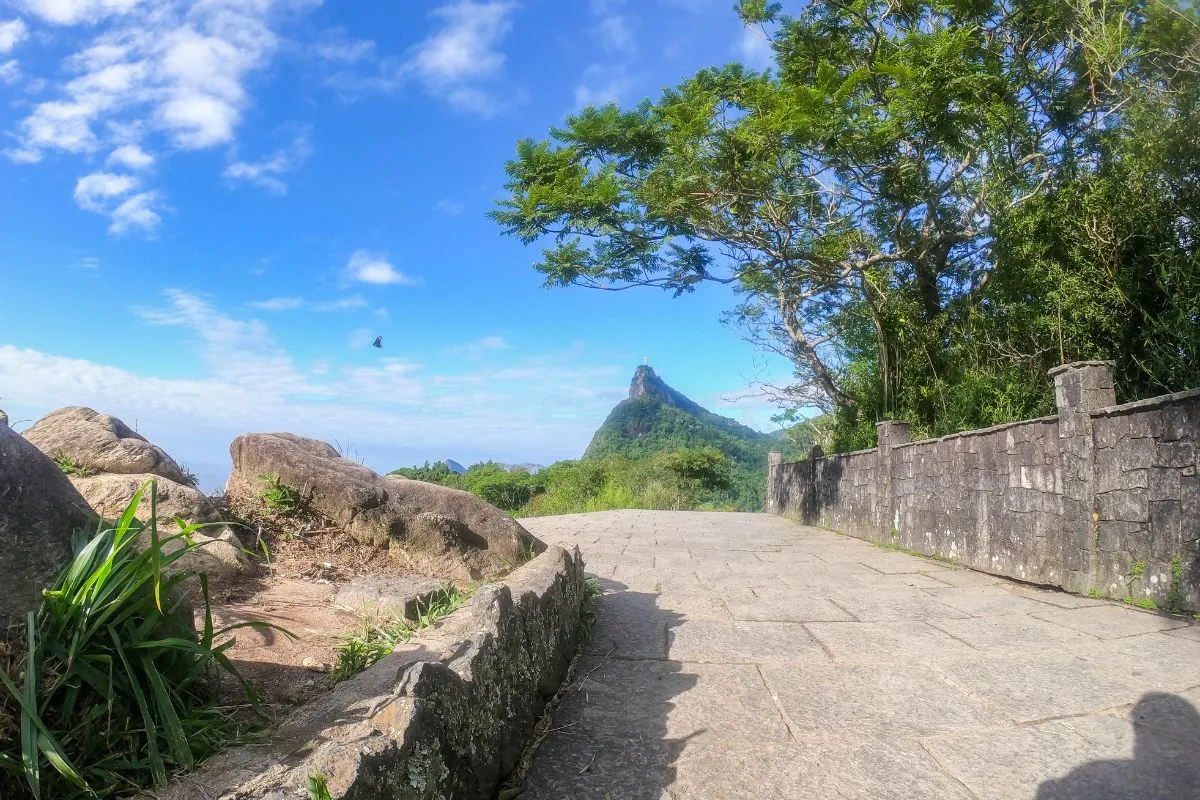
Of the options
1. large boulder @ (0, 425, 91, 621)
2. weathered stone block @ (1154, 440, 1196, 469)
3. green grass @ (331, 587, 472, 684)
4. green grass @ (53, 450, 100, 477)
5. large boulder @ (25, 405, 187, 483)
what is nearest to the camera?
large boulder @ (0, 425, 91, 621)

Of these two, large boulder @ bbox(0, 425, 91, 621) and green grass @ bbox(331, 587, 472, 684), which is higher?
large boulder @ bbox(0, 425, 91, 621)

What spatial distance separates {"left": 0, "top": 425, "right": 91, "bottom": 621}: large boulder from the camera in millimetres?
1638

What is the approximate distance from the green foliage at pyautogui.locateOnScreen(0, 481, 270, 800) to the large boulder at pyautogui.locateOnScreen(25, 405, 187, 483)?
2.17 metres

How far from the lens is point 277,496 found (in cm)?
402

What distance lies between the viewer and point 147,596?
1.76m

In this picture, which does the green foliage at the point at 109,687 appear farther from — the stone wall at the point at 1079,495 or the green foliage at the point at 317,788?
the stone wall at the point at 1079,495

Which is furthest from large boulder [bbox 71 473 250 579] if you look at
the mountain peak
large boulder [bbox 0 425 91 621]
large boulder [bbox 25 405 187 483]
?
the mountain peak

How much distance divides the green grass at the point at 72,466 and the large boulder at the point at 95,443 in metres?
0.01

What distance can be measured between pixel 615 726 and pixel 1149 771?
1814mm

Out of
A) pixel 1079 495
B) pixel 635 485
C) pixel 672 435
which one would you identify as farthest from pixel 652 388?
pixel 1079 495

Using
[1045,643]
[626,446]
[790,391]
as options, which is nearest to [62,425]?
[1045,643]

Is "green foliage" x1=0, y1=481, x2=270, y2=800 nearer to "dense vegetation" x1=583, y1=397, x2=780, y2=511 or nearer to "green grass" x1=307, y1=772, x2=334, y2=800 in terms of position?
"green grass" x1=307, y1=772, x2=334, y2=800

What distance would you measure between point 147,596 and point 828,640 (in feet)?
11.0

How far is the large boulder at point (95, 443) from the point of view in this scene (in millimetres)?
3600
